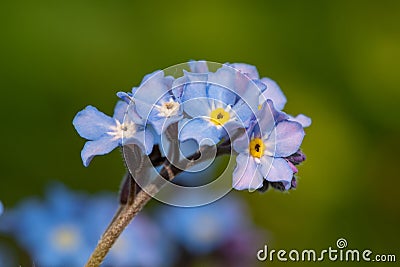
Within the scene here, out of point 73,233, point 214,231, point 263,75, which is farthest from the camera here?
point 263,75

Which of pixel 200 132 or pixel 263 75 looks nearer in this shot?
pixel 200 132

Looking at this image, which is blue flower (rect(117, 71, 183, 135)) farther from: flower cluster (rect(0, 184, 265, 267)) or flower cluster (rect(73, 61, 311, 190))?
flower cluster (rect(0, 184, 265, 267))

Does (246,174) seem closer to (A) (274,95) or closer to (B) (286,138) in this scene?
(B) (286,138)

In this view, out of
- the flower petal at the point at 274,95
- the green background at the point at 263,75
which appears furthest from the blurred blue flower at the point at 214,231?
the flower petal at the point at 274,95

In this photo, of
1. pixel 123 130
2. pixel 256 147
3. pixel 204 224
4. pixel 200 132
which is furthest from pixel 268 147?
pixel 204 224

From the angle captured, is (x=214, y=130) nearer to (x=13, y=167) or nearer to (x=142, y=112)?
(x=142, y=112)

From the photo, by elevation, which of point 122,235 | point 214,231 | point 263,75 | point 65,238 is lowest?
point 65,238

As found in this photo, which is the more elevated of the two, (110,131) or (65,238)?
(65,238)

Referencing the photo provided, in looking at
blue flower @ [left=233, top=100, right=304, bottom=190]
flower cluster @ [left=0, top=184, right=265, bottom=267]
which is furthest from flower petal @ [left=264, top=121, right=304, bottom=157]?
flower cluster @ [left=0, top=184, right=265, bottom=267]
